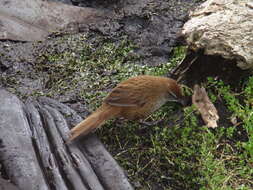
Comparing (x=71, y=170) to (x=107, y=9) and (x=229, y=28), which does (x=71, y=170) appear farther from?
(x=107, y=9)

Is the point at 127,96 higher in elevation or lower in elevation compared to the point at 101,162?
higher

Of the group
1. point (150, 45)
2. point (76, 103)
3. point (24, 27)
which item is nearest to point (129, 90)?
point (76, 103)

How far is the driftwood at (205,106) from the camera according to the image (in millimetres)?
5352

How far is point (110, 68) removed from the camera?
643 cm

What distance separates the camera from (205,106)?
552 centimetres

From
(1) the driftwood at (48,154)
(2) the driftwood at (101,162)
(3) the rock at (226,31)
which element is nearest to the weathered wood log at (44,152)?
(1) the driftwood at (48,154)

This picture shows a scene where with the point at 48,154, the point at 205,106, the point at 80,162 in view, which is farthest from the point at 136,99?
the point at 48,154

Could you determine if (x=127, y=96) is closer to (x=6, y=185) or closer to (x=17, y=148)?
(x=17, y=148)

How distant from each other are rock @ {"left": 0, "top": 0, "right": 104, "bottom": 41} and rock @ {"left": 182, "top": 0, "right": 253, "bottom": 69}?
80.4 inches

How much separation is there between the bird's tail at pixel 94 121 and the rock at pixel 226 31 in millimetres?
1290

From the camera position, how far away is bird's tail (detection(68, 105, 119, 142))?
4.94 meters

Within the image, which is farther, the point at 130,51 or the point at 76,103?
the point at 130,51

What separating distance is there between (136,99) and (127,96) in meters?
0.10

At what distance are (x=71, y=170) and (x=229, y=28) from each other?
95.9 inches
